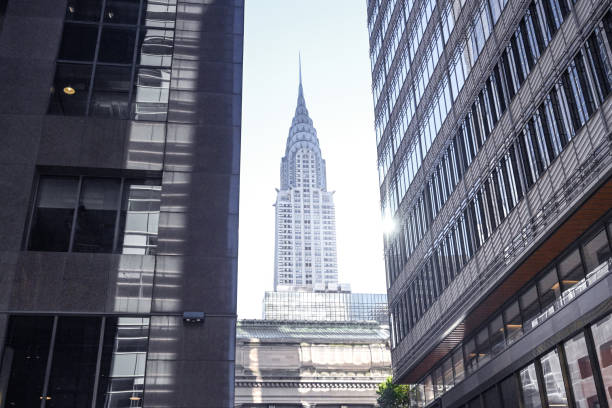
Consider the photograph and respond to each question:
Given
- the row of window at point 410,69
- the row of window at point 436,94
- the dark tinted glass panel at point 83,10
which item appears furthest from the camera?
the row of window at point 410,69

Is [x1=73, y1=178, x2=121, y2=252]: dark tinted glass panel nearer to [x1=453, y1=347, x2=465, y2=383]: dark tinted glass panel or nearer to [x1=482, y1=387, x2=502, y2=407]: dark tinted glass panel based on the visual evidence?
[x1=482, y1=387, x2=502, y2=407]: dark tinted glass panel

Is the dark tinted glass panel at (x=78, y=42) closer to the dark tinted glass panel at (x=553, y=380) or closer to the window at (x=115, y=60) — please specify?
the window at (x=115, y=60)

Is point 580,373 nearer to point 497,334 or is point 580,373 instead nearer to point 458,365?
point 497,334

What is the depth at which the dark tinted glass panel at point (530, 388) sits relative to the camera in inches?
1047

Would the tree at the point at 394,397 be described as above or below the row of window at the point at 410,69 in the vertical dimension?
below

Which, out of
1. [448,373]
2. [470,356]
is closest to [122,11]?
[470,356]

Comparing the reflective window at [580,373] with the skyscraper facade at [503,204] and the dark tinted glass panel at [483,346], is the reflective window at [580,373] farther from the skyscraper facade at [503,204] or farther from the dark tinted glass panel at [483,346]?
the dark tinted glass panel at [483,346]

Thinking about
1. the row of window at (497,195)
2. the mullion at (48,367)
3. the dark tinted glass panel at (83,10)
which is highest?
the dark tinted glass panel at (83,10)

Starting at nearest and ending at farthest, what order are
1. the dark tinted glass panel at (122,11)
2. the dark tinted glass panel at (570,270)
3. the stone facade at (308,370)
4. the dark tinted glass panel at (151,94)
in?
the dark tinted glass panel at (151,94)
the dark tinted glass panel at (122,11)
the dark tinted glass panel at (570,270)
the stone facade at (308,370)

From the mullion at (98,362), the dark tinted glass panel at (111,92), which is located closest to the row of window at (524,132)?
the dark tinted glass panel at (111,92)

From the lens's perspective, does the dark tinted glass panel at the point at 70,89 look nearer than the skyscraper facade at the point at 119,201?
No

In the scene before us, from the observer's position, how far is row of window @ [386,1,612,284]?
852 inches

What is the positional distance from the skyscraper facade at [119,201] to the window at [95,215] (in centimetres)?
4

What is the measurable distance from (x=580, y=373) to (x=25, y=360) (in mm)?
18020
